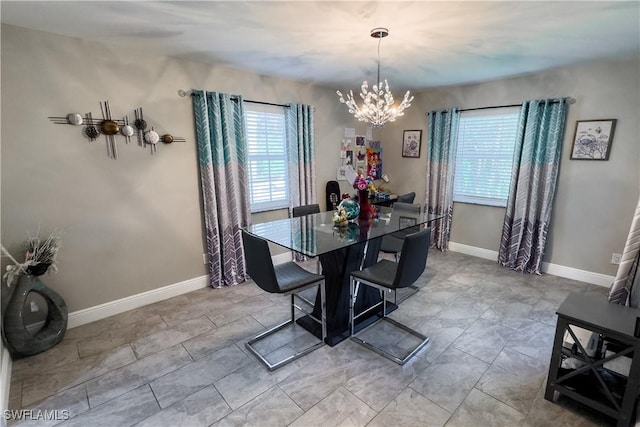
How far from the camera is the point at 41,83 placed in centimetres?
223

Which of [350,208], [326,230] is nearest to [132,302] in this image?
[326,230]

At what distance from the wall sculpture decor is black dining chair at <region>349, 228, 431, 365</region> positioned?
2.20m

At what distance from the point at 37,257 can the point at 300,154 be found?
2.69 metres

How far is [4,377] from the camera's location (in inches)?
73.0

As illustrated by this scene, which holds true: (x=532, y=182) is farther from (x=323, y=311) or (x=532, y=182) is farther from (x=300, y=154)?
(x=323, y=311)

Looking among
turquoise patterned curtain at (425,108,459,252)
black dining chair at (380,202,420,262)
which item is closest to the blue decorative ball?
black dining chair at (380,202,420,262)

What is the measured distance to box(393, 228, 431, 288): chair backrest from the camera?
1939 mm

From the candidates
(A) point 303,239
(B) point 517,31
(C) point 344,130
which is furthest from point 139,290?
(B) point 517,31

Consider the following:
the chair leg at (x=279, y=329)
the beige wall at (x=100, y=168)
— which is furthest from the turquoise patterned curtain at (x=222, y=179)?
the chair leg at (x=279, y=329)

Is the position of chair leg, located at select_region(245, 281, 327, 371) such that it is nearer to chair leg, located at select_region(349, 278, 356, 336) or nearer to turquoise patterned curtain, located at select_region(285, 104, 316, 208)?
chair leg, located at select_region(349, 278, 356, 336)

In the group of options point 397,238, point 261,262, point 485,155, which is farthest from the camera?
point 485,155

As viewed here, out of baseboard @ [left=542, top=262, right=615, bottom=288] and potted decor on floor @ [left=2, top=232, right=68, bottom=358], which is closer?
potted decor on floor @ [left=2, top=232, right=68, bottom=358]

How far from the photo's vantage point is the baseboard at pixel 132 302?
2.58 meters

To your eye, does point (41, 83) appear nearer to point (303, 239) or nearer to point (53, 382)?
point (53, 382)
